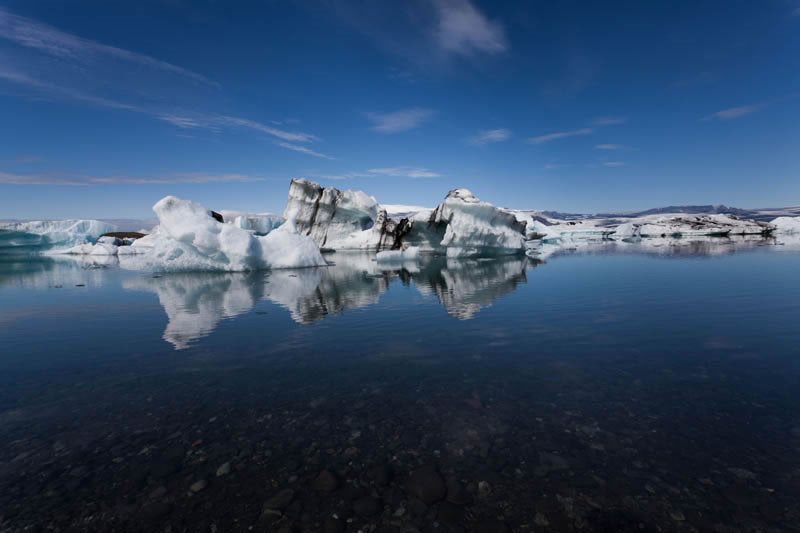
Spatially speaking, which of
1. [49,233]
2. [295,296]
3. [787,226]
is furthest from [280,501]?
[787,226]

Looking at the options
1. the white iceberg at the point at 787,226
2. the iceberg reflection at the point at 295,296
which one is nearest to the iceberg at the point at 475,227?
the iceberg reflection at the point at 295,296

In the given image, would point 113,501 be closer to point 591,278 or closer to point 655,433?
point 655,433

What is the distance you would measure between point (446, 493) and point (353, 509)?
777 mm

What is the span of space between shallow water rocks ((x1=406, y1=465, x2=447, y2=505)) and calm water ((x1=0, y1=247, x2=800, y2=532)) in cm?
2

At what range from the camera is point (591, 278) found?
17.9 meters

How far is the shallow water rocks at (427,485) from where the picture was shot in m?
3.24

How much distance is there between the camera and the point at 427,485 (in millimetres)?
3379

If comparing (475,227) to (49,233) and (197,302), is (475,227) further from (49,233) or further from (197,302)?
(49,233)

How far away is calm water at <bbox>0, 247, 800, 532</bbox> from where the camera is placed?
309cm

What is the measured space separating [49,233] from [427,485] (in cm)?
7710

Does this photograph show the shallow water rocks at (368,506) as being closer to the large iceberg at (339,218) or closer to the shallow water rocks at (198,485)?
the shallow water rocks at (198,485)

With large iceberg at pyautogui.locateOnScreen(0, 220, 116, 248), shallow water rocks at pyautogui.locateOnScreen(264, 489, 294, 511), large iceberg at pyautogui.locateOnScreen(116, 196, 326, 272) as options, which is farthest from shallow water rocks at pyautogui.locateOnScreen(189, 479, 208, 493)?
large iceberg at pyautogui.locateOnScreen(0, 220, 116, 248)

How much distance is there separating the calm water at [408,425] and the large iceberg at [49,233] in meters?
65.5

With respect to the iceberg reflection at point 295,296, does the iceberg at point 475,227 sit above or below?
above
